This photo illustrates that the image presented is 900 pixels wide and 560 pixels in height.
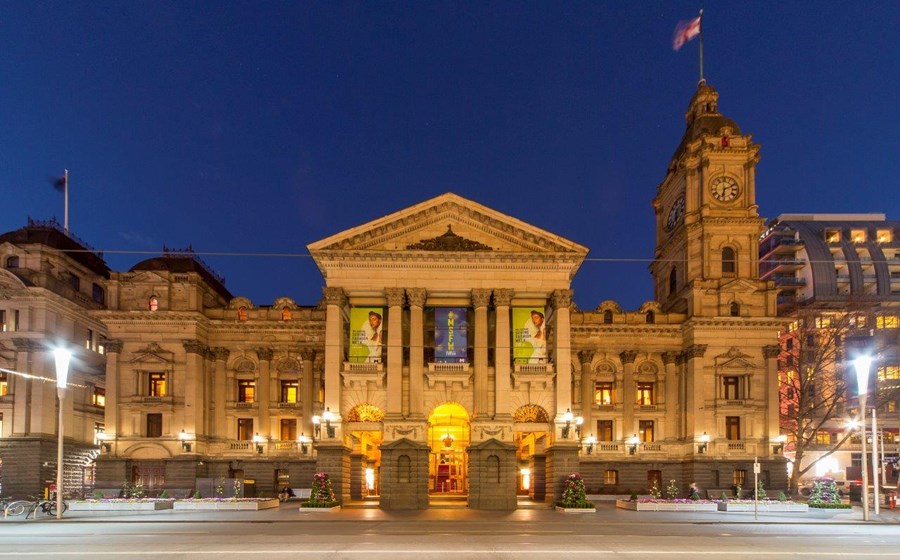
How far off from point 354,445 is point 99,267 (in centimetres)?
3395

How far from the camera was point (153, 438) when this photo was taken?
62219 mm

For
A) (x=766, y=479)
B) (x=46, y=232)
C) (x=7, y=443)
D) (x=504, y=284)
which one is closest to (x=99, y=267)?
(x=46, y=232)

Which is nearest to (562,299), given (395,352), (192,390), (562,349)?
(562,349)

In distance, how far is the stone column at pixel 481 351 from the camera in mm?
55750

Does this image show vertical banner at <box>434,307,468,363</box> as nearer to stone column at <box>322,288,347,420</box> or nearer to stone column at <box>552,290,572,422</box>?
stone column at <box>552,290,572,422</box>

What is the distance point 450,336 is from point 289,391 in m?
18.7

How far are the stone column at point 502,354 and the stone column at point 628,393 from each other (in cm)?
1504

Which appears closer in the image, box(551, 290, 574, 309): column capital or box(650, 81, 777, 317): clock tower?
box(551, 290, 574, 309): column capital

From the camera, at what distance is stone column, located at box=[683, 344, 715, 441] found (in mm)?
63500

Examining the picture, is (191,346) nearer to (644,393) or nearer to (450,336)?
(450,336)

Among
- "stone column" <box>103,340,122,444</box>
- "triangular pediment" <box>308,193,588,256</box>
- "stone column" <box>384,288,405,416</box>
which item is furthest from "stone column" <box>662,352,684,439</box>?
"stone column" <box>103,340,122,444</box>

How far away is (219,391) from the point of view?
66.0 metres

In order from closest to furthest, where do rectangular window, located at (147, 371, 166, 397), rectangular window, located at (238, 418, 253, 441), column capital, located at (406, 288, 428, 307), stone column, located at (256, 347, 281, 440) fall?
column capital, located at (406, 288, 428, 307) → rectangular window, located at (147, 371, 166, 397) → stone column, located at (256, 347, 281, 440) → rectangular window, located at (238, 418, 253, 441)

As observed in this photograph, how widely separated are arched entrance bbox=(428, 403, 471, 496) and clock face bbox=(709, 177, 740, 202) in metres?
28.6
